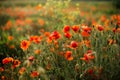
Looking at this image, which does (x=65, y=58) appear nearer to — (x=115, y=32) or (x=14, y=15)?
(x=115, y=32)

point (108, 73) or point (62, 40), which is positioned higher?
point (62, 40)

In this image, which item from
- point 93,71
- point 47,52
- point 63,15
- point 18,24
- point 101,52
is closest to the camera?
point 93,71

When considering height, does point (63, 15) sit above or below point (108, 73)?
above

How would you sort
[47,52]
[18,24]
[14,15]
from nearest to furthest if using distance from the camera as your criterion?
1. [47,52]
2. [18,24]
3. [14,15]

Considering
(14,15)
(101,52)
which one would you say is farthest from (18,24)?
(101,52)

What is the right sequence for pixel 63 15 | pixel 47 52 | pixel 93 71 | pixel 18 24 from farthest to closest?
pixel 18 24 → pixel 63 15 → pixel 47 52 → pixel 93 71

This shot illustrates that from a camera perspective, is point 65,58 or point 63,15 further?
point 63,15

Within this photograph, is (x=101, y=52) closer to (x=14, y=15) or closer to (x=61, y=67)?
(x=61, y=67)

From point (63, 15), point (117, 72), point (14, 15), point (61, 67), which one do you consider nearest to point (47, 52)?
point (61, 67)

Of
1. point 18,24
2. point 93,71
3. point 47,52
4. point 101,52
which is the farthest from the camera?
point 18,24

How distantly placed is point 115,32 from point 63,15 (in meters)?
2.25

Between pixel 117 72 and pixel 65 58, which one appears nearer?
pixel 117 72

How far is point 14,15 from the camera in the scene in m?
12.7

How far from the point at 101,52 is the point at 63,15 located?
242 centimetres
